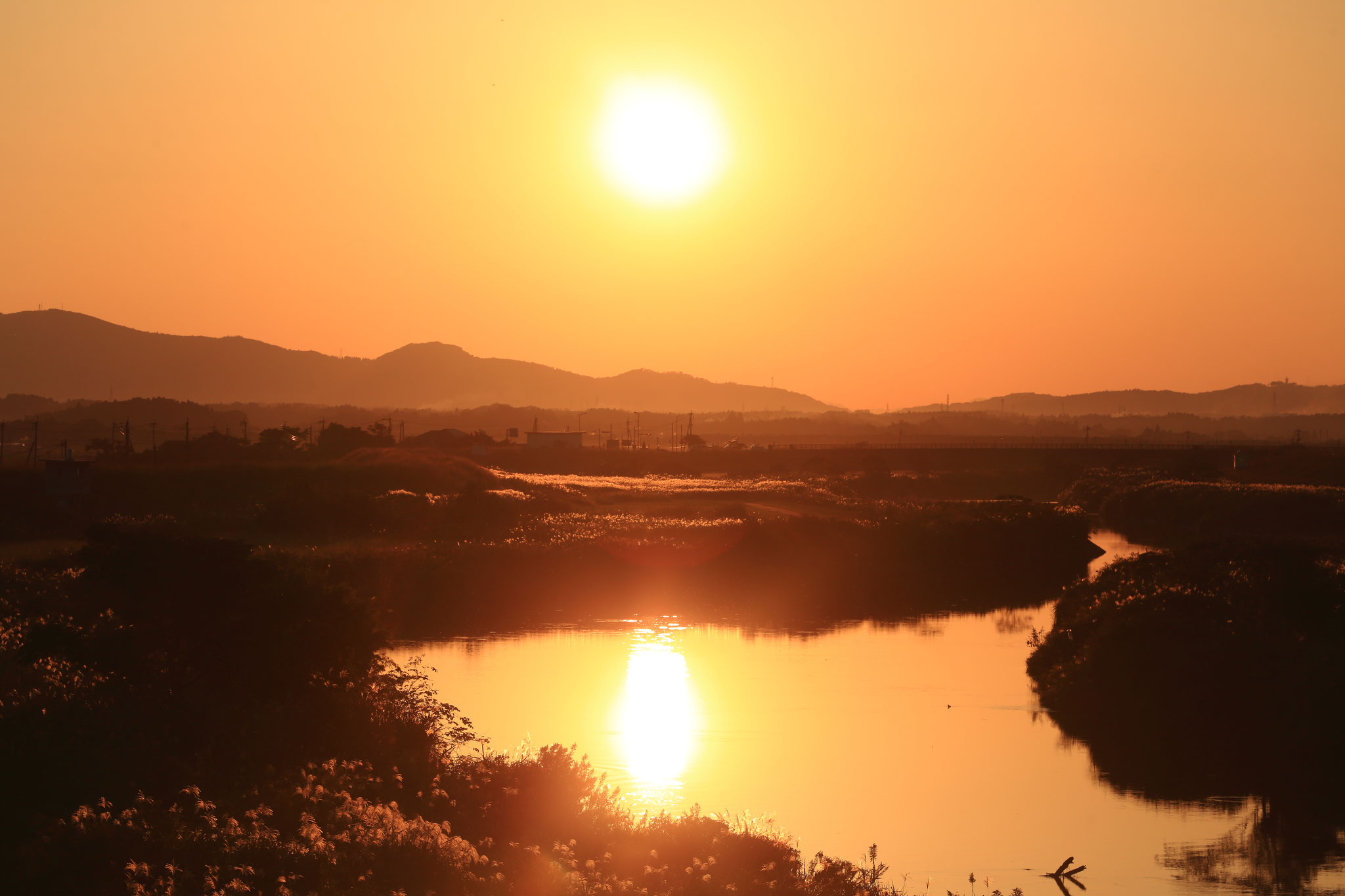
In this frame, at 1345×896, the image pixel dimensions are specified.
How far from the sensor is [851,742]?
94.7ft

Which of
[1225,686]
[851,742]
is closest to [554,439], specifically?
[851,742]

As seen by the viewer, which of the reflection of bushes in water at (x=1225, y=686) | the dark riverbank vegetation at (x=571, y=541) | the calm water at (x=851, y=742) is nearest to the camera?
the calm water at (x=851, y=742)

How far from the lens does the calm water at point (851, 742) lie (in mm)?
22031

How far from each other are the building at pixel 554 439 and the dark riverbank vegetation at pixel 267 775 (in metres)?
129

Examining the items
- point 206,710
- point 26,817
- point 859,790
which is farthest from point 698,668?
point 26,817

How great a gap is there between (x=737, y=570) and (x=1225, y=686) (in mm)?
32644

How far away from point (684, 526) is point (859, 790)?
1553 inches

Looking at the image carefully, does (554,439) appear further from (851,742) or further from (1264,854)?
(1264,854)

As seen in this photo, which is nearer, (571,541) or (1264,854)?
(1264,854)

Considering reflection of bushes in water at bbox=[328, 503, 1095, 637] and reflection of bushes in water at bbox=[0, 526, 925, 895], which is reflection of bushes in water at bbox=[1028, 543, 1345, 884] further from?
reflection of bushes in water at bbox=[328, 503, 1095, 637]

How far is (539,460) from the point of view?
12238 cm

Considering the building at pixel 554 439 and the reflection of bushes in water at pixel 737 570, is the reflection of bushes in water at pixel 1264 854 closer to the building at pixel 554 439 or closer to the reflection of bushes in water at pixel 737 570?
the reflection of bushes in water at pixel 737 570

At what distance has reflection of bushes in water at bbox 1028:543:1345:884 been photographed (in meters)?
25.9

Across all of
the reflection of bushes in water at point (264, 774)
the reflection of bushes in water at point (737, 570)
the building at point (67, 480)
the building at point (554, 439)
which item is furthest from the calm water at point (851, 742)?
the building at point (554, 439)
